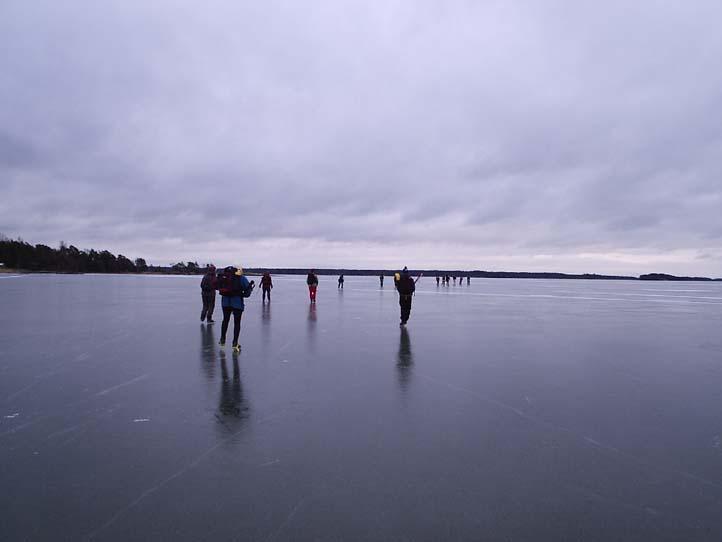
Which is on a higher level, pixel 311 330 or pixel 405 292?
pixel 405 292

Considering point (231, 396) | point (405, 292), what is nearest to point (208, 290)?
point (405, 292)

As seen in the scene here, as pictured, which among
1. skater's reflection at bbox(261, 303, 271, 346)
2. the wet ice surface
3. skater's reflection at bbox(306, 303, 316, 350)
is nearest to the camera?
the wet ice surface

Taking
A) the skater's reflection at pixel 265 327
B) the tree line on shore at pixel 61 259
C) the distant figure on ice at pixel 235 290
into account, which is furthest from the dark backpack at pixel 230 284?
the tree line on shore at pixel 61 259

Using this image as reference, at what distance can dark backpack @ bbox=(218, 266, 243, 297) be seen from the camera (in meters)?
9.00

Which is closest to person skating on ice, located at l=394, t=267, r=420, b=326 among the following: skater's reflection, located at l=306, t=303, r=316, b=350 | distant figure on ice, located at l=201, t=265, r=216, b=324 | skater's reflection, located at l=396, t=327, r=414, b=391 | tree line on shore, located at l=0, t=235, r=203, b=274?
skater's reflection, located at l=396, t=327, r=414, b=391

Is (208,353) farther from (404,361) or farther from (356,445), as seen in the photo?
(356,445)

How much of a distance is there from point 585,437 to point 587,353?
5.28 m

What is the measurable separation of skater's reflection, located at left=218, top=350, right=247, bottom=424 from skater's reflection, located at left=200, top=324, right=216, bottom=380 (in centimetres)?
18

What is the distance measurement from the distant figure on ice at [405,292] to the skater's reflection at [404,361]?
2.14 meters

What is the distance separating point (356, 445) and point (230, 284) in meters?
→ 5.54

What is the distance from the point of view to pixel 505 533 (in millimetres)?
2998

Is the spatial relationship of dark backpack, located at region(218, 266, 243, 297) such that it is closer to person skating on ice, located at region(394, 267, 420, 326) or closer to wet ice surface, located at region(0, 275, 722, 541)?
wet ice surface, located at region(0, 275, 722, 541)

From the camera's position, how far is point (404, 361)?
27.2ft

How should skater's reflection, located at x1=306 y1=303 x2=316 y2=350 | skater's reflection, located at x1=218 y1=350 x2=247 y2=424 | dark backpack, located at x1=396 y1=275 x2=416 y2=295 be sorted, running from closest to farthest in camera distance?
skater's reflection, located at x1=218 y1=350 x2=247 y2=424 < skater's reflection, located at x1=306 y1=303 x2=316 y2=350 < dark backpack, located at x1=396 y1=275 x2=416 y2=295
